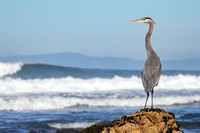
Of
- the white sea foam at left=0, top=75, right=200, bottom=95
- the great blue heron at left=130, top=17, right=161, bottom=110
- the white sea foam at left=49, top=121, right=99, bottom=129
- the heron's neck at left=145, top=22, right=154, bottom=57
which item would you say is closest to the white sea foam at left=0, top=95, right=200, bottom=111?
the white sea foam at left=49, top=121, right=99, bottom=129

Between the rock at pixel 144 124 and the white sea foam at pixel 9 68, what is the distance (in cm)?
2369

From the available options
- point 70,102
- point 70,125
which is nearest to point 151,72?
point 70,125

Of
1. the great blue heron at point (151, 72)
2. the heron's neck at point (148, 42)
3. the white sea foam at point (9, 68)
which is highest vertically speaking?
the white sea foam at point (9, 68)

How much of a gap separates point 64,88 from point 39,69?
10806 millimetres

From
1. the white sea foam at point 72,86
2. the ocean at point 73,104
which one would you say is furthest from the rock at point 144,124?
the white sea foam at point 72,86

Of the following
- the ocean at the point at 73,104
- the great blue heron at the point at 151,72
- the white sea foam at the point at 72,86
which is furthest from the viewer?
the white sea foam at the point at 72,86

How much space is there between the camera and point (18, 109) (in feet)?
46.9

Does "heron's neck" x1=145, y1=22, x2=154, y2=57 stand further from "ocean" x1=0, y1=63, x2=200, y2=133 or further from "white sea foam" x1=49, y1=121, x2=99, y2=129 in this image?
"white sea foam" x1=49, y1=121, x2=99, y2=129

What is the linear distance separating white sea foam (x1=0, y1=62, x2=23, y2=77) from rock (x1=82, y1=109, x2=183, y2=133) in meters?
23.7

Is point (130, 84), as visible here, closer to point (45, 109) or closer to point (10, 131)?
point (45, 109)

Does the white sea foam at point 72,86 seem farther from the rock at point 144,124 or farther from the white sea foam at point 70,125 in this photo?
the rock at point 144,124

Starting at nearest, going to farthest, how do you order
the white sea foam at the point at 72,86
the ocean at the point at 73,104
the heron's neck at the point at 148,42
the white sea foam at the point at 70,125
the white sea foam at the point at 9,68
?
the heron's neck at the point at 148,42 → the white sea foam at the point at 70,125 → the ocean at the point at 73,104 → the white sea foam at the point at 72,86 → the white sea foam at the point at 9,68

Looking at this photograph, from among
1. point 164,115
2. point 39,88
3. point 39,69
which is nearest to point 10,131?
point 164,115

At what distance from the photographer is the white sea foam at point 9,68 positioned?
27.9 metres
